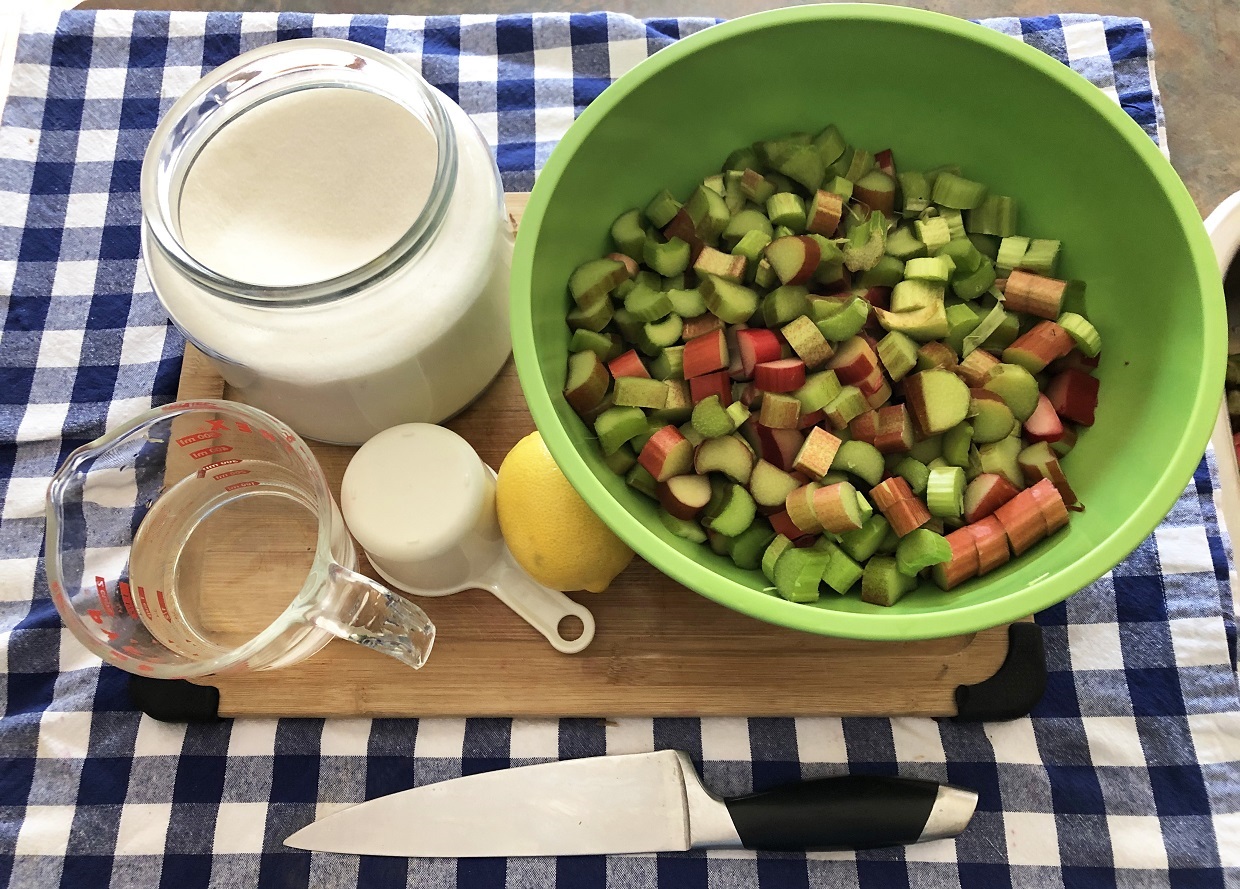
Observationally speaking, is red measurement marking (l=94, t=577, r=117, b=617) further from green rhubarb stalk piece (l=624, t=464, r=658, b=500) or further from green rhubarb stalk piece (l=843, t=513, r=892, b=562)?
green rhubarb stalk piece (l=843, t=513, r=892, b=562)

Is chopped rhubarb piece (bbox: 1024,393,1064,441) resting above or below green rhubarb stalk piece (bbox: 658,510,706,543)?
above

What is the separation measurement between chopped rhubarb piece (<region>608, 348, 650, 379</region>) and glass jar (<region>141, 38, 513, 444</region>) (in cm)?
15

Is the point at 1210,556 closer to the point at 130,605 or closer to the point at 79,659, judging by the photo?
the point at 130,605

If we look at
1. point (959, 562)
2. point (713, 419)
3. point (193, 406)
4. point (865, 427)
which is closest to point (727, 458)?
point (713, 419)

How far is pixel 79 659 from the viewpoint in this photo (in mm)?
1140

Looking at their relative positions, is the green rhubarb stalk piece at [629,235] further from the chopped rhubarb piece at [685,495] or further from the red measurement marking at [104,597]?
the red measurement marking at [104,597]

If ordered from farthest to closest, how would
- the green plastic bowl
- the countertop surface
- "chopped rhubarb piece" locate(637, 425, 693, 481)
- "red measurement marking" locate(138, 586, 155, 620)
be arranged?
the countertop surface, "red measurement marking" locate(138, 586, 155, 620), "chopped rhubarb piece" locate(637, 425, 693, 481), the green plastic bowl

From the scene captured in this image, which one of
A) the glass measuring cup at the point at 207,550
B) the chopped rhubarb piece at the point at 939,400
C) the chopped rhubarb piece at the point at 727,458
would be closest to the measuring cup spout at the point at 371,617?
the glass measuring cup at the point at 207,550

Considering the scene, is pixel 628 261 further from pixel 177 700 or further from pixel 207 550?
pixel 177 700

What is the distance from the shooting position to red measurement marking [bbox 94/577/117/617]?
956 millimetres

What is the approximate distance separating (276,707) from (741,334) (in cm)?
67

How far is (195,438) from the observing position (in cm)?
103

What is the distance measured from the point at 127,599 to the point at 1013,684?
39.1 inches

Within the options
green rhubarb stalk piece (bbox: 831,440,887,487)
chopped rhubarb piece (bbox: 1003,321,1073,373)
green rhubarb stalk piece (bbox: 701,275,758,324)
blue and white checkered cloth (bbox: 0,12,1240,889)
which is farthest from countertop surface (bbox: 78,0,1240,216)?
green rhubarb stalk piece (bbox: 831,440,887,487)
